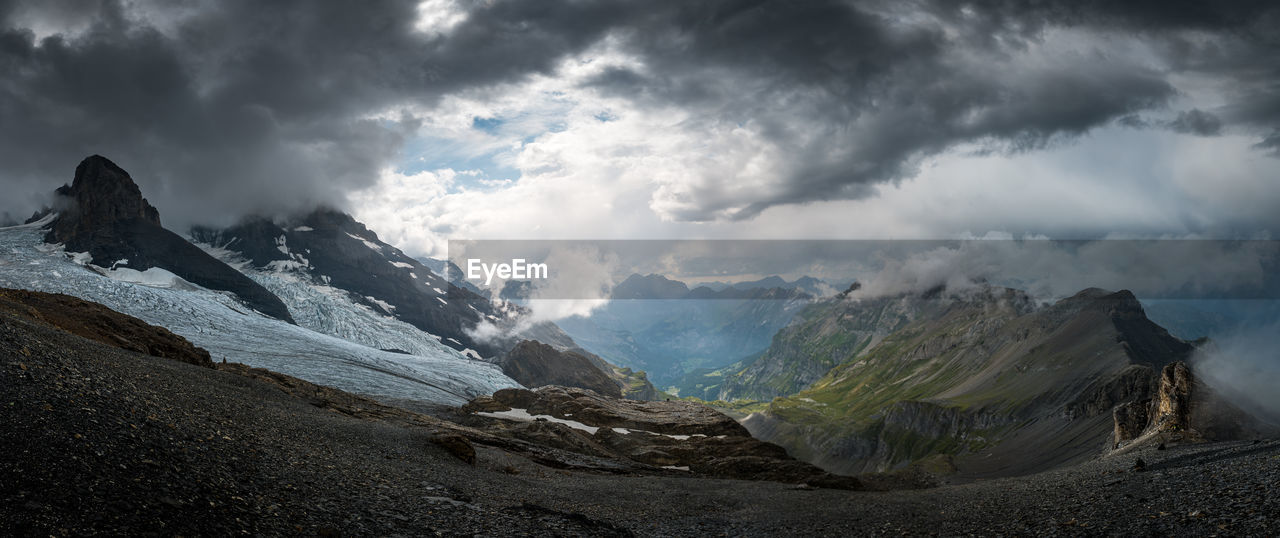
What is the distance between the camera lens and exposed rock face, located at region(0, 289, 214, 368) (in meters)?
54.5

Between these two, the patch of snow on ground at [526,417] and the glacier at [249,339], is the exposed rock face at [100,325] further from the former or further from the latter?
the glacier at [249,339]

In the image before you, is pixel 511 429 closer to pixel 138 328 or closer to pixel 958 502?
pixel 138 328

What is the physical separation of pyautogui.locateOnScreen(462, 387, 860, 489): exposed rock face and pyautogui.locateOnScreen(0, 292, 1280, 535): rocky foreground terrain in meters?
40.6

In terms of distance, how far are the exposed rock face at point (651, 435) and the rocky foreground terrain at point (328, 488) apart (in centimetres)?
4063

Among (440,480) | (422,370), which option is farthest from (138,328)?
Answer: (422,370)

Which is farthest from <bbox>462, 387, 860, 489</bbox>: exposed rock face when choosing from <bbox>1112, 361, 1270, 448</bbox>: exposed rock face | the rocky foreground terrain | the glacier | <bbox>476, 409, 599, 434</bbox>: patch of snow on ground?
<bbox>1112, 361, 1270, 448</bbox>: exposed rock face

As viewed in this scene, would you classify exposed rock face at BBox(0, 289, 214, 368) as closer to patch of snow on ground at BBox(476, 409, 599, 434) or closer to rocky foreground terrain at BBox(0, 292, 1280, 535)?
rocky foreground terrain at BBox(0, 292, 1280, 535)

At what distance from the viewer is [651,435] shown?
358 feet

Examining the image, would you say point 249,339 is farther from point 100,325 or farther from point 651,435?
point 651,435

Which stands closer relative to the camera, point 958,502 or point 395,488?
point 395,488

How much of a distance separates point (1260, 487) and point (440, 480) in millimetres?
35639

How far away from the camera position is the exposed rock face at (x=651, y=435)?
3351 inches

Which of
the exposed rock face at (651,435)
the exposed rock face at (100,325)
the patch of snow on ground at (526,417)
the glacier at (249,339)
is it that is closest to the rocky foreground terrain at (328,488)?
the exposed rock face at (100,325)

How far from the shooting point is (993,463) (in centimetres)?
19650
